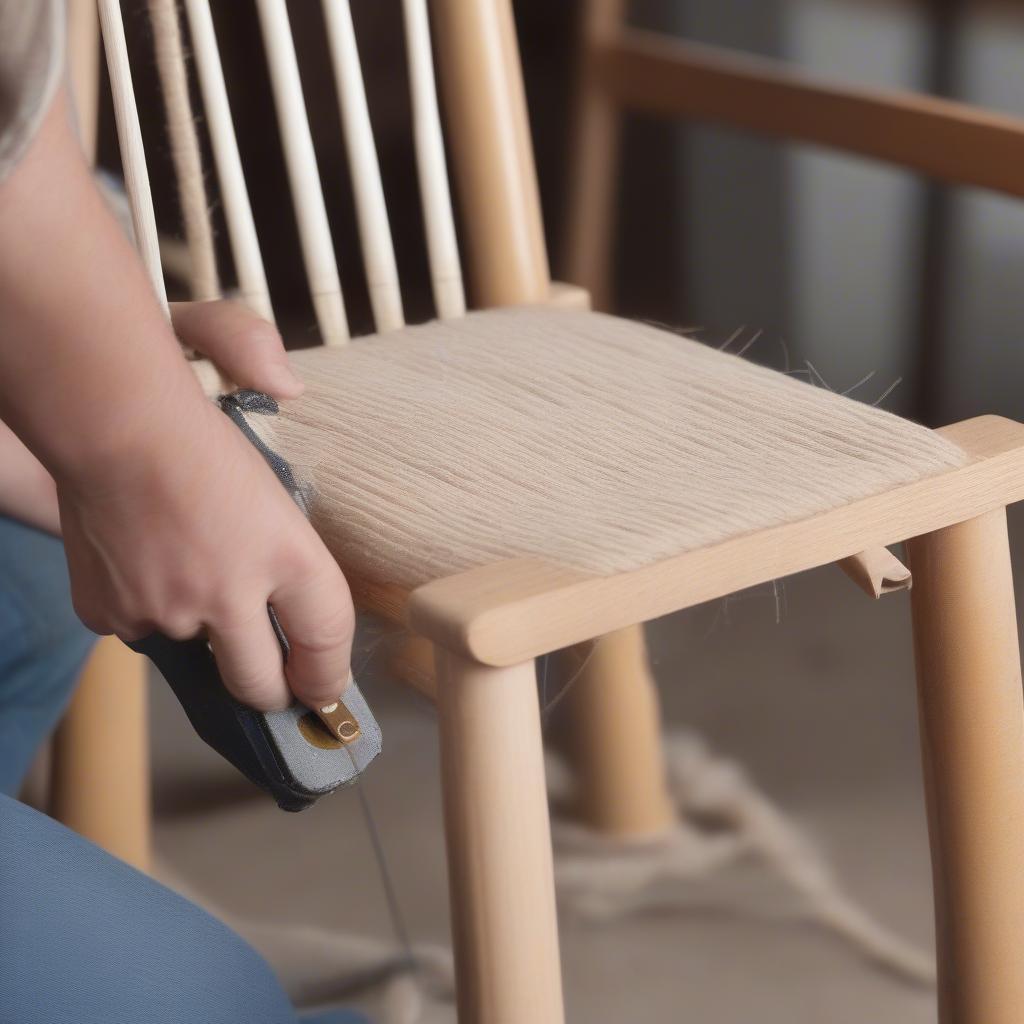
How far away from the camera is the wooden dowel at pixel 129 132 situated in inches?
22.0

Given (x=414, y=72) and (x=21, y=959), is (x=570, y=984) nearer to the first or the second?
(x=21, y=959)

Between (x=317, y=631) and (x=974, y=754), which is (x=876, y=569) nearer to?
(x=974, y=754)

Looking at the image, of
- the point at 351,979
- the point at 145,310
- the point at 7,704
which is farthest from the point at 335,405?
the point at 351,979

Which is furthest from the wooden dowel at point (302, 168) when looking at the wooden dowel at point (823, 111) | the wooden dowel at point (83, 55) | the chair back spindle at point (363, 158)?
the wooden dowel at point (823, 111)

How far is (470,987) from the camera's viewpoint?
0.47 metres

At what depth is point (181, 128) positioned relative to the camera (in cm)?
60

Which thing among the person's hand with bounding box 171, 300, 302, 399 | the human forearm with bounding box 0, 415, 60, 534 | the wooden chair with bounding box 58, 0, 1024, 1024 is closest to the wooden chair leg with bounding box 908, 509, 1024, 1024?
the wooden chair with bounding box 58, 0, 1024, 1024

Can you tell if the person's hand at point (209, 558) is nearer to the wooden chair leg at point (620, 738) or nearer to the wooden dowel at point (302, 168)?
the wooden dowel at point (302, 168)

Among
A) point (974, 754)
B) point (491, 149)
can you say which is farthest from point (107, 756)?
point (974, 754)

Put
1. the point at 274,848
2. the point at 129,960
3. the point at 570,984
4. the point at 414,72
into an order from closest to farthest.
A: 1. the point at 129,960
2. the point at 414,72
3. the point at 570,984
4. the point at 274,848

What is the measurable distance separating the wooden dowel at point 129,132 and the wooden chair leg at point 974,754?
325mm

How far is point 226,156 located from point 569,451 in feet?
0.80

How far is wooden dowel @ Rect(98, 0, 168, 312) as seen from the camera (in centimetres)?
56

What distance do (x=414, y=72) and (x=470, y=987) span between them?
1.41ft
